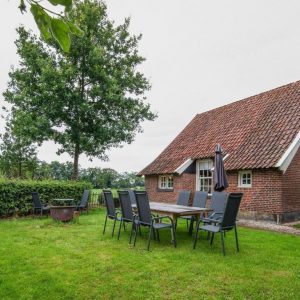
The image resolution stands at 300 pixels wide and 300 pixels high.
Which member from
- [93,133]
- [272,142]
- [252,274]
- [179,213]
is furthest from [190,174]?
[252,274]

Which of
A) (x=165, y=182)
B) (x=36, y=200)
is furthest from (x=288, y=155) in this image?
(x=36, y=200)

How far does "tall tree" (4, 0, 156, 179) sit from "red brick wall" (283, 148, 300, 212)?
1183 centimetres

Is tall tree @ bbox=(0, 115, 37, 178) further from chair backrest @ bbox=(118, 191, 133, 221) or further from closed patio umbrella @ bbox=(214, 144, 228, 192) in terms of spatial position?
chair backrest @ bbox=(118, 191, 133, 221)

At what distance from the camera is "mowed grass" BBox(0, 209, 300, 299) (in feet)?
14.3

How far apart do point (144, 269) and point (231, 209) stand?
91.5 inches

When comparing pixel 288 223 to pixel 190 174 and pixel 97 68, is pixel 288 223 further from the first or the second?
pixel 97 68

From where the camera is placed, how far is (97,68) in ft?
65.1

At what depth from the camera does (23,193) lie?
1359 cm

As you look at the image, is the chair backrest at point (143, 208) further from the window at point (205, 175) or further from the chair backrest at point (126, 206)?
the window at point (205, 175)

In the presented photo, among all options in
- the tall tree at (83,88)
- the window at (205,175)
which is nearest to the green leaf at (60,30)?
the window at (205,175)

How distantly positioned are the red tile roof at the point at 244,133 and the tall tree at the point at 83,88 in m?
4.27

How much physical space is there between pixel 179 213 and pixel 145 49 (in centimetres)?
1866

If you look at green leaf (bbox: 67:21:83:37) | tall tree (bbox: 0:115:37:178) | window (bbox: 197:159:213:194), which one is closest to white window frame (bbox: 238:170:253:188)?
window (bbox: 197:159:213:194)

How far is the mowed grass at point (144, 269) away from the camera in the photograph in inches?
172
